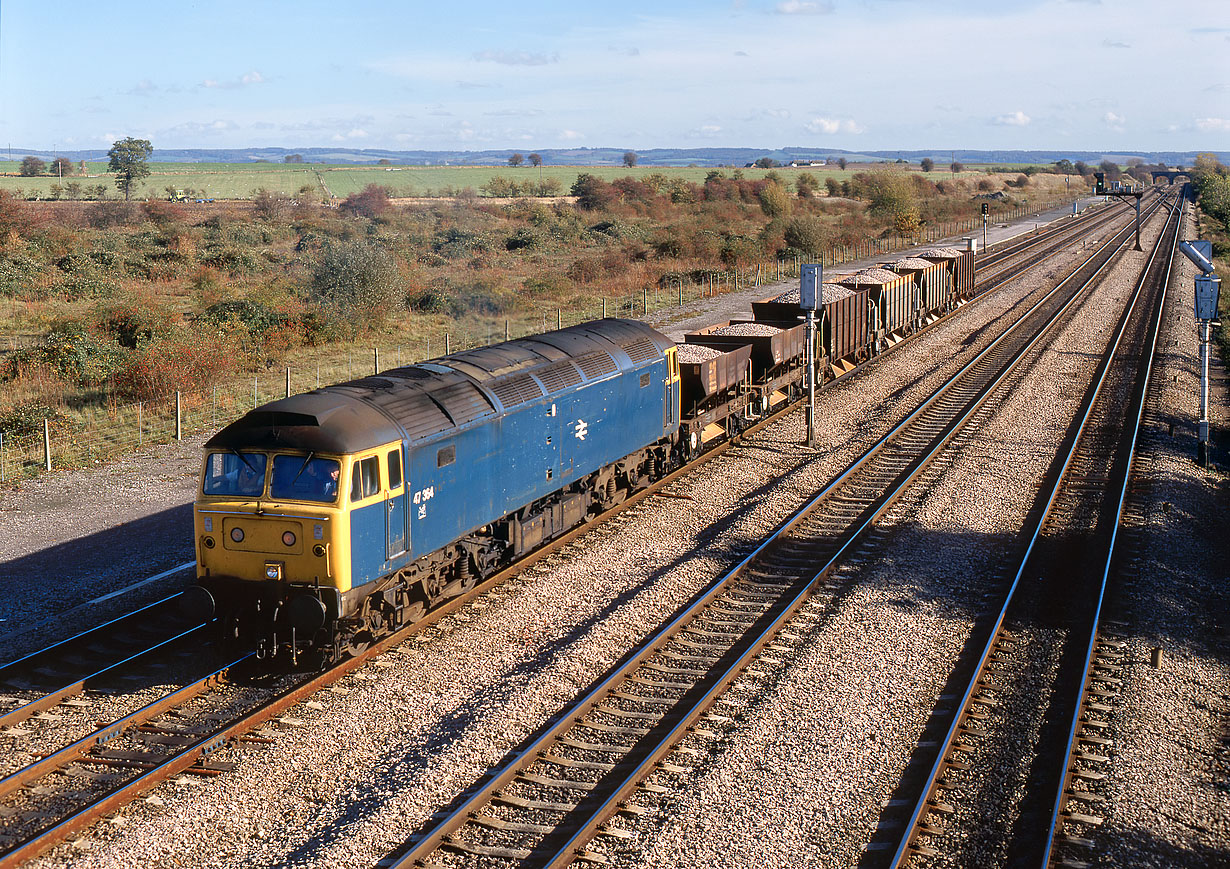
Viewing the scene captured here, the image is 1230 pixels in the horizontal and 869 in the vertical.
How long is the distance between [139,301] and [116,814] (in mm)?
30271

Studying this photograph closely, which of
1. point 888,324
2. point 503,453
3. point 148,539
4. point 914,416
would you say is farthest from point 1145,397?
point 148,539

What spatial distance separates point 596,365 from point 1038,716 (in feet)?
30.9

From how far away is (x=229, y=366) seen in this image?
31.9 m

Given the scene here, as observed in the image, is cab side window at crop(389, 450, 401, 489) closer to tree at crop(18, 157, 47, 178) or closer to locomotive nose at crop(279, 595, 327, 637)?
locomotive nose at crop(279, 595, 327, 637)

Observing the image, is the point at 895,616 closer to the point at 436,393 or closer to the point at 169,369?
Answer: the point at 436,393

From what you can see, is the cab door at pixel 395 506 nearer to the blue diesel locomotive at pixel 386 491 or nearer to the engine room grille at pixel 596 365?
the blue diesel locomotive at pixel 386 491

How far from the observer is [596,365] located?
18.7 meters

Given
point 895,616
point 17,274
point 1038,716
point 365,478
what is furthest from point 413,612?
point 17,274

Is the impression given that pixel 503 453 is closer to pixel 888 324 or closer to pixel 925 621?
pixel 925 621

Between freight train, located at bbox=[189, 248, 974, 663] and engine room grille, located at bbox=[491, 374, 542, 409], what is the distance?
0.9 inches

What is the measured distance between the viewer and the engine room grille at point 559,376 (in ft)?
56.2

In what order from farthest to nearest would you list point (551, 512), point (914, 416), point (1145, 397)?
1. point (1145, 397)
2. point (914, 416)
3. point (551, 512)

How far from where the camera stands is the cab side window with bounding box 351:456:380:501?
12703 mm

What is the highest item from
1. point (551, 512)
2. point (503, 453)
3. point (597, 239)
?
point (597, 239)
